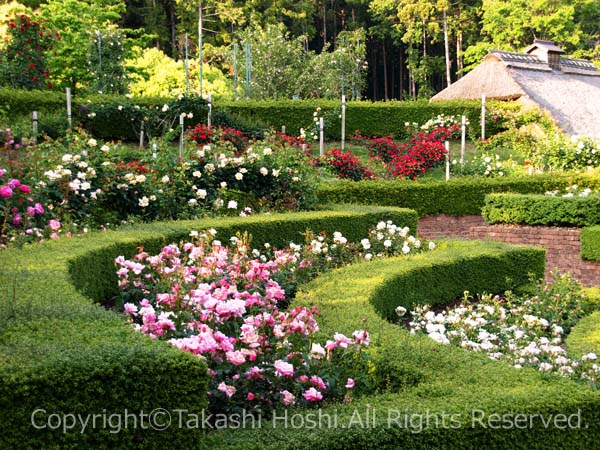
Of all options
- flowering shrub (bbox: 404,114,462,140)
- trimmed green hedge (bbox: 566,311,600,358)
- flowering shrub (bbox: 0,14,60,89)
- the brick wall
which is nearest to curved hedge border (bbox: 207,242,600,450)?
trimmed green hedge (bbox: 566,311,600,358)

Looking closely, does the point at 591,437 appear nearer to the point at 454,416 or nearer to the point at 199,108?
the point at 454,416

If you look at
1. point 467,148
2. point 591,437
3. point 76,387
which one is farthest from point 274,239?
point 467,148

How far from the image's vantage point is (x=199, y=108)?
19.6m

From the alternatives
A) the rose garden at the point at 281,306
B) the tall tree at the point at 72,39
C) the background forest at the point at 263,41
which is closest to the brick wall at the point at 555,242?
the rose garden at the point at 281,306

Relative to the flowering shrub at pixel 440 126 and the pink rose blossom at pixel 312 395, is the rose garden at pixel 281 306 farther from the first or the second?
the flowering shrub at pixel 440 126

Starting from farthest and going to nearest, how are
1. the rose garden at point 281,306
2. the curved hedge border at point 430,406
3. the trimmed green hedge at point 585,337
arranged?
the trimmed green hedge at point 585,337
the curved hedge border at point 430,406
the rose garden at point 281,306

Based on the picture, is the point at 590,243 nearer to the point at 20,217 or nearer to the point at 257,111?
the point at 20,217

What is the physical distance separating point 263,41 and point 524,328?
2453cm

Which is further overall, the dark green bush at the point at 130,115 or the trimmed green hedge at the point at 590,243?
the dark green bush at the point at 130,115

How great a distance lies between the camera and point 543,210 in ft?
41.8

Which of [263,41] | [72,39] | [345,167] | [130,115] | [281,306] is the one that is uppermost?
[263,41]

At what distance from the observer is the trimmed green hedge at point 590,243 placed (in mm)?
11625

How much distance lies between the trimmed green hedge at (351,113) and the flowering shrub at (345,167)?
226 inches

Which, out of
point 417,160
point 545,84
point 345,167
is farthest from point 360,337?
point 545,84
